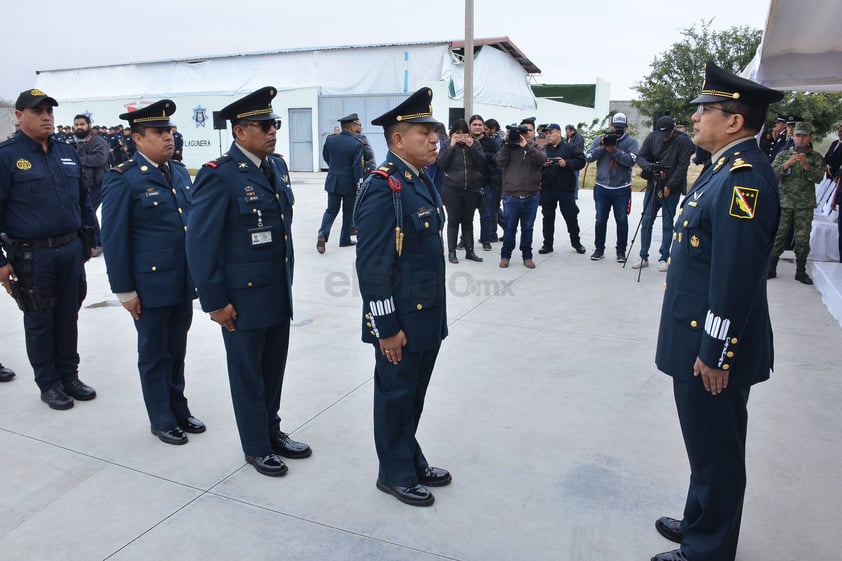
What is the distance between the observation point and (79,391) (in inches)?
161

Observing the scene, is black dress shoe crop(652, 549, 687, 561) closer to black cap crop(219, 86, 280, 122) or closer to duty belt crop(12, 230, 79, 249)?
black cap crop(219, 86, 280, 122)

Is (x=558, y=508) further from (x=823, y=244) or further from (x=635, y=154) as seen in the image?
(x=823, y=244)

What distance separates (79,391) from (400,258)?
2.66m

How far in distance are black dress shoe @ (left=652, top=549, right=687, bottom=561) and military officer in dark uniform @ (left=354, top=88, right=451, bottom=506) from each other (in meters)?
0.99

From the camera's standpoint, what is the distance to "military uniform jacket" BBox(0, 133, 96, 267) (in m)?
3.79

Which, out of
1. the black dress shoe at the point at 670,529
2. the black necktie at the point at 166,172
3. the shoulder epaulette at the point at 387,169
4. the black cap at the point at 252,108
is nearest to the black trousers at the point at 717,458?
the black dress shoe at the point at 670,529

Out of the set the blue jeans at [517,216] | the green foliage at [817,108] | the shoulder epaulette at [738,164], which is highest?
the green foliage at [817,108]

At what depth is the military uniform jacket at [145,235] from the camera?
10.9ft

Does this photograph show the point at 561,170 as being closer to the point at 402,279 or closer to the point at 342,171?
the point at 342,171

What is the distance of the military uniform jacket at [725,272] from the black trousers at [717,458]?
86 millimetres

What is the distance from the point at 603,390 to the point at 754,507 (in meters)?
1.40

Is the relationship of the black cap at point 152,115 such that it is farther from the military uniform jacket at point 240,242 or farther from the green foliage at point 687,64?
the green foliage at point 687,64

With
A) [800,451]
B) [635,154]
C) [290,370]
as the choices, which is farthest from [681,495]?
[635,154]

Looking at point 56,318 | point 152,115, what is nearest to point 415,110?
point 152,115
